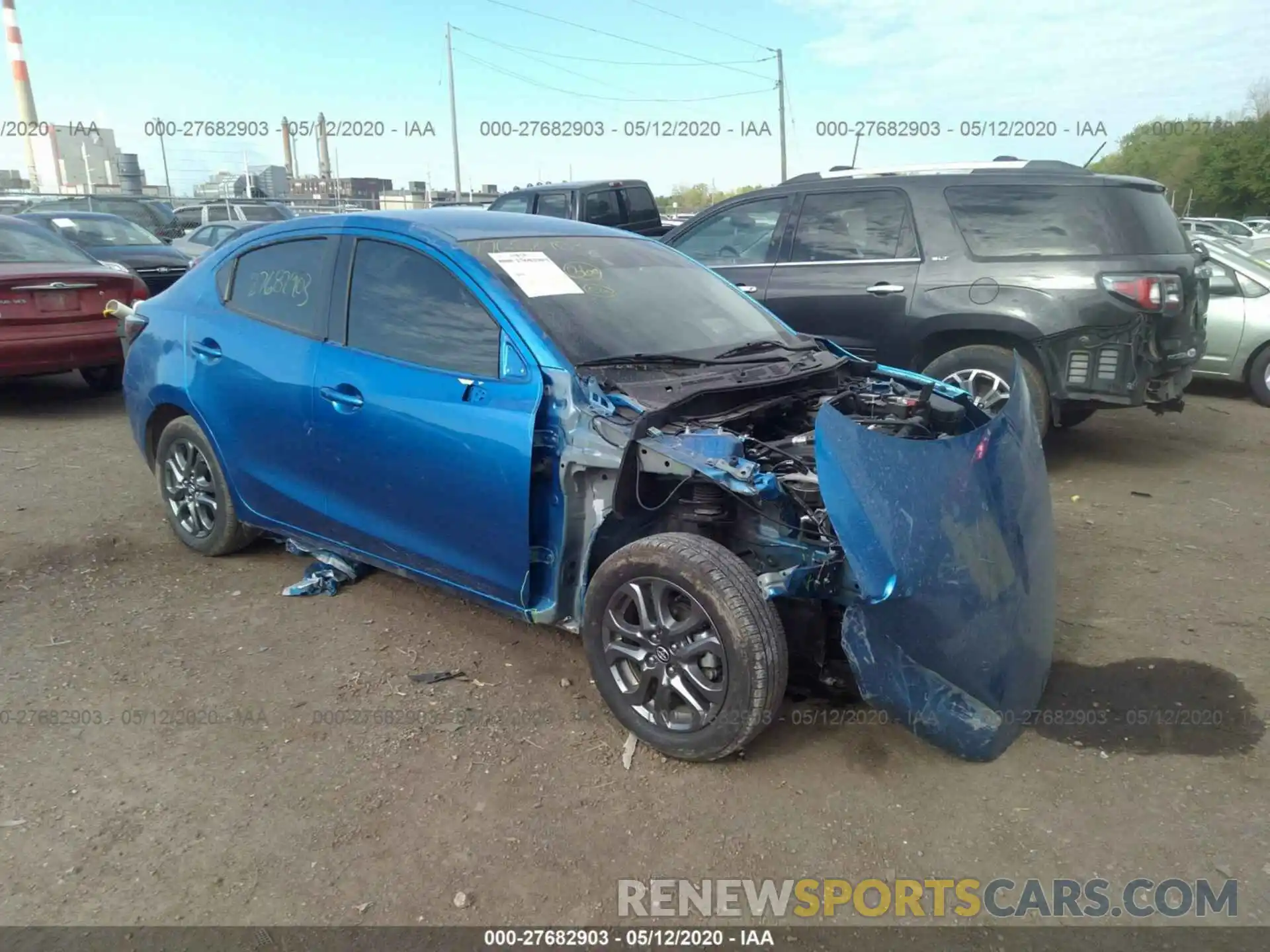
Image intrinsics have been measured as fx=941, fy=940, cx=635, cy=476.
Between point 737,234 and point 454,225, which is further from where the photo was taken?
point 737,234

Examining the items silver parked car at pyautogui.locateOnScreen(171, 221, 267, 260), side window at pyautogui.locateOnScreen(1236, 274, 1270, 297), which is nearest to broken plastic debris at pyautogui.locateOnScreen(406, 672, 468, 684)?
side window at pyautogui.locateOnScreen(1236, 274, 1270, 297)

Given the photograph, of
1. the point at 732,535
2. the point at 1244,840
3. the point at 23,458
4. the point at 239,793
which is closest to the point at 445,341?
the point at 732,535

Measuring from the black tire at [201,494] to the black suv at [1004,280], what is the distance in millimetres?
4042

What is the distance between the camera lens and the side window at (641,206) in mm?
13828

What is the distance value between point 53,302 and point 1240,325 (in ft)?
33.6

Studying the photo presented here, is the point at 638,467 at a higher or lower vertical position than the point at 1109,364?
higher

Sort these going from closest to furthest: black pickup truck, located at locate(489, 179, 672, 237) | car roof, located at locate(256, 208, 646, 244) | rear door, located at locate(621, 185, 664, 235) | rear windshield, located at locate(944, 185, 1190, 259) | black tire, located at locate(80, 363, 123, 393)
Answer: car roof, located at locate(256, 208, 646, 244) < rear windshield, located at locate(944, 185, 1190, 259) < black tire, located at locate(80, 363, 123, 393) < black pickup truck, located at locate(489, 179, 672, 237) < rear door, located at locate(621, 185, 664, 235)

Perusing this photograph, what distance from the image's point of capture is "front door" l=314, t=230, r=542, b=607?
3.34 m

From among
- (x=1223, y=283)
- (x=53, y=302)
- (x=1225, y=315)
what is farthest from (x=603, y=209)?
(x=1225, y=315)

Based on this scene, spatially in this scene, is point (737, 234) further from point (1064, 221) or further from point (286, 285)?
point (286, 285)

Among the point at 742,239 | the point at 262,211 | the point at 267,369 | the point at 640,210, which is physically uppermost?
the point at 262,211

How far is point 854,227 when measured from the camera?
6715mm

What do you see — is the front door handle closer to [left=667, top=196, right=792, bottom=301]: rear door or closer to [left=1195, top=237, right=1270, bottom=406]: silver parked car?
[left=667, top=196, right=792, bottom=301]: rear door

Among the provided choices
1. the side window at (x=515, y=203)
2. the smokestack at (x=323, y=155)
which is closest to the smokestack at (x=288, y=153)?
the smokestack at (x=323, y=155)
